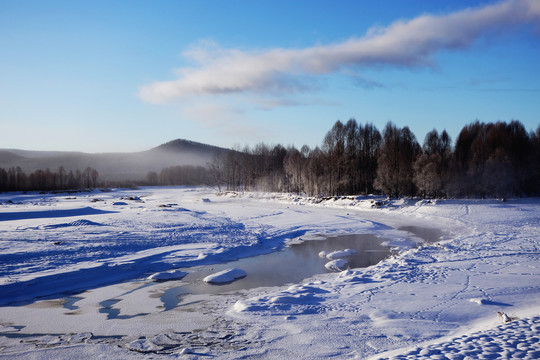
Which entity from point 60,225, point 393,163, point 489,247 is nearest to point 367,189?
point 393,163

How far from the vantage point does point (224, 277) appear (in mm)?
12883

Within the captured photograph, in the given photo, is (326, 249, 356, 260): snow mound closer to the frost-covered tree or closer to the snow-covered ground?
the snow-covered ground

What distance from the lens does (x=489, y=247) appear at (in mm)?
17250

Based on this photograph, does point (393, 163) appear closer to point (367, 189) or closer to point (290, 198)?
point (367, 189)

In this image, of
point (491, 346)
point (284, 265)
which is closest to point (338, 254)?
point (284, 265)

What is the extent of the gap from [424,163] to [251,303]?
4150cm

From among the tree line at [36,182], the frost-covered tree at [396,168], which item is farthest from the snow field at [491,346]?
the tree line at [36,182]

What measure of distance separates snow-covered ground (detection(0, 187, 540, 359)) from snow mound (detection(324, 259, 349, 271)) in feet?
3.48

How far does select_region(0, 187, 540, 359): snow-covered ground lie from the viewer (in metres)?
7.07

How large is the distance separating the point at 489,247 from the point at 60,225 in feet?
78.7

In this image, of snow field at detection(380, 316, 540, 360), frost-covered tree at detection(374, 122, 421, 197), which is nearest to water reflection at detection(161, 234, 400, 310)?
snow field at detection(380, 316, 540, 360)

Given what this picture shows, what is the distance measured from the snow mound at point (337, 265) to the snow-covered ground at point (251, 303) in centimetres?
106

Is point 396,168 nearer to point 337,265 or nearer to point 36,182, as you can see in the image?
point 337,265

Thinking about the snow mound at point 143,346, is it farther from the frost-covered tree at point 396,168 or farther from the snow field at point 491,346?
the frost-covered tree at point 396,168
